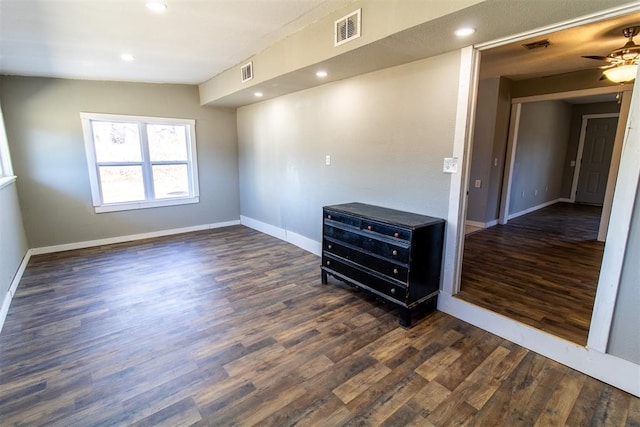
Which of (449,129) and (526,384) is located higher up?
(449,129)

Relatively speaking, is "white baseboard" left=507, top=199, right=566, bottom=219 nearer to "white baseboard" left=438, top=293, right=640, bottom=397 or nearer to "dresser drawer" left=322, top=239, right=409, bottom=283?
"white baseboard" left=438, top=293, right=640, bottom=397

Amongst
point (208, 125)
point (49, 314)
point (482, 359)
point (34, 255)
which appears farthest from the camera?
point (208, 125)

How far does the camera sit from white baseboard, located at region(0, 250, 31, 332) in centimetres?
264

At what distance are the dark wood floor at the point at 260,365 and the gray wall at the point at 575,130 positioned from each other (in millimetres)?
7501

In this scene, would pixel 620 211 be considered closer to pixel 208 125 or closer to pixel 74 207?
pixel 208 125

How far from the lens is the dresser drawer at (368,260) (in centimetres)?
256

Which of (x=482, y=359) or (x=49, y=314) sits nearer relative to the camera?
(x=482, y=359)

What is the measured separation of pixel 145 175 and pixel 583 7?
220 inches

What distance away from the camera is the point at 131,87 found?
4.71 meters

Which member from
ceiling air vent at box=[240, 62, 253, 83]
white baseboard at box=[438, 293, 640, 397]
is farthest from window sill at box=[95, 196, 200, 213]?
white baseboard at box=[438, 293, 640, 397]

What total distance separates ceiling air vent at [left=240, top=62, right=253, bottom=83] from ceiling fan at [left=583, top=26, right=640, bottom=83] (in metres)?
3.47

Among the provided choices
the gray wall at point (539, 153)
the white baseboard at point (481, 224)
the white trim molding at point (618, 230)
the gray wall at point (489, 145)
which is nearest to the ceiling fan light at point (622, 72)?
the gray wall at point (489, 145)

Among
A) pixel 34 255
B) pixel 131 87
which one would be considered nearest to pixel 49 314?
pixel 34 255

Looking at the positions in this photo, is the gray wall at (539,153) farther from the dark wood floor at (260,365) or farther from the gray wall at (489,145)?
the dark wood floor at (260,365)
